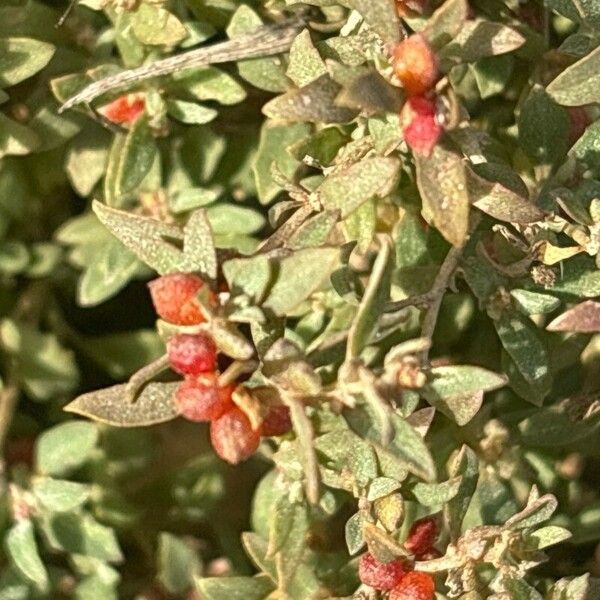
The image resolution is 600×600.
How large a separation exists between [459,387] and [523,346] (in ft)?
0.85

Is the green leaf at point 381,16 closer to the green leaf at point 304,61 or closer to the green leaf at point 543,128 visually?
the green leaf at point 304,61

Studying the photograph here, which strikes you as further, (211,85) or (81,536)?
(81,536)

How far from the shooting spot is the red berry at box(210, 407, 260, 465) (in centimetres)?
156

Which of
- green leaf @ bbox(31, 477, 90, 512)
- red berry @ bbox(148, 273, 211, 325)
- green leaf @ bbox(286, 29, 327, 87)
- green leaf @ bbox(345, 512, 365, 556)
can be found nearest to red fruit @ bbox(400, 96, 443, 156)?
green leaf @ bbox(286, 29, 327, 87)

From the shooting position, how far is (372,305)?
4.94 feet

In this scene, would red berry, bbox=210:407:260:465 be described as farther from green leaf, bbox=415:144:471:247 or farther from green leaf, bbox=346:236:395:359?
green leaf, bbox=415:144:471:247

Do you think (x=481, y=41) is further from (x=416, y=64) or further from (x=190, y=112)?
(x=190, y=112)

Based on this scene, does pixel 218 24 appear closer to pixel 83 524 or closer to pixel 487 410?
pixel 487 410

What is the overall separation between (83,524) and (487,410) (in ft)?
2.64

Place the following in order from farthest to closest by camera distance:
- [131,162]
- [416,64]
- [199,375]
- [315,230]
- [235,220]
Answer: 1. [235,220]
2. [131,162]
3. [315,230]
4. [199,375]
5. [416,64]

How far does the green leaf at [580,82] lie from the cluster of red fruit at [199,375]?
0.55m

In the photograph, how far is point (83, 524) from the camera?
2.25 metres

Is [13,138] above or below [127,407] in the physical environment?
above

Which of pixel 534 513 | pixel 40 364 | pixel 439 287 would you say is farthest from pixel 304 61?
pixel 40 364
